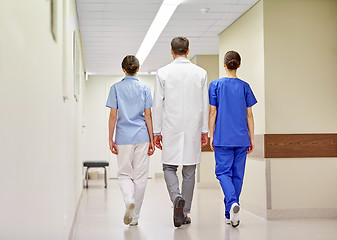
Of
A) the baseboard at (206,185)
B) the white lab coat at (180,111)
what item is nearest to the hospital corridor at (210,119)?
the white lab coat at (180,111)

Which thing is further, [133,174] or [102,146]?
[102,146]

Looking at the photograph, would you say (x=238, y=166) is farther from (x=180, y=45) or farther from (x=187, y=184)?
(x=180, y=45)

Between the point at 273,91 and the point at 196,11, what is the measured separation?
1.58 m

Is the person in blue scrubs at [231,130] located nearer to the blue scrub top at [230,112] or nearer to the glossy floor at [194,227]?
the blue scrub top at [230,112]

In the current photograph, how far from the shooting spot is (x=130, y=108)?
443 centimetres

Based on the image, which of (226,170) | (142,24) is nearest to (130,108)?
(226,170)

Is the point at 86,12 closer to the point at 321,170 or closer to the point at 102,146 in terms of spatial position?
the point at 321,170

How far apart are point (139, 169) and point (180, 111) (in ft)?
2.21

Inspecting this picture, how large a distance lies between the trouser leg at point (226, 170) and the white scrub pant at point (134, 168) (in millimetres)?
679

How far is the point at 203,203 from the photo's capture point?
6.43 meters

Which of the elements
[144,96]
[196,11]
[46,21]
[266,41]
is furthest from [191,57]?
[46,21]

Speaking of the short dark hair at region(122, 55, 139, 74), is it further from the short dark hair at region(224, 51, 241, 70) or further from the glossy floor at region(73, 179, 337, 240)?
the glossy floor at region(73, 179, 337, 240)

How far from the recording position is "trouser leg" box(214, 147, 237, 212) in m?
4.25

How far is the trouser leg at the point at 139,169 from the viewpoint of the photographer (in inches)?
173
